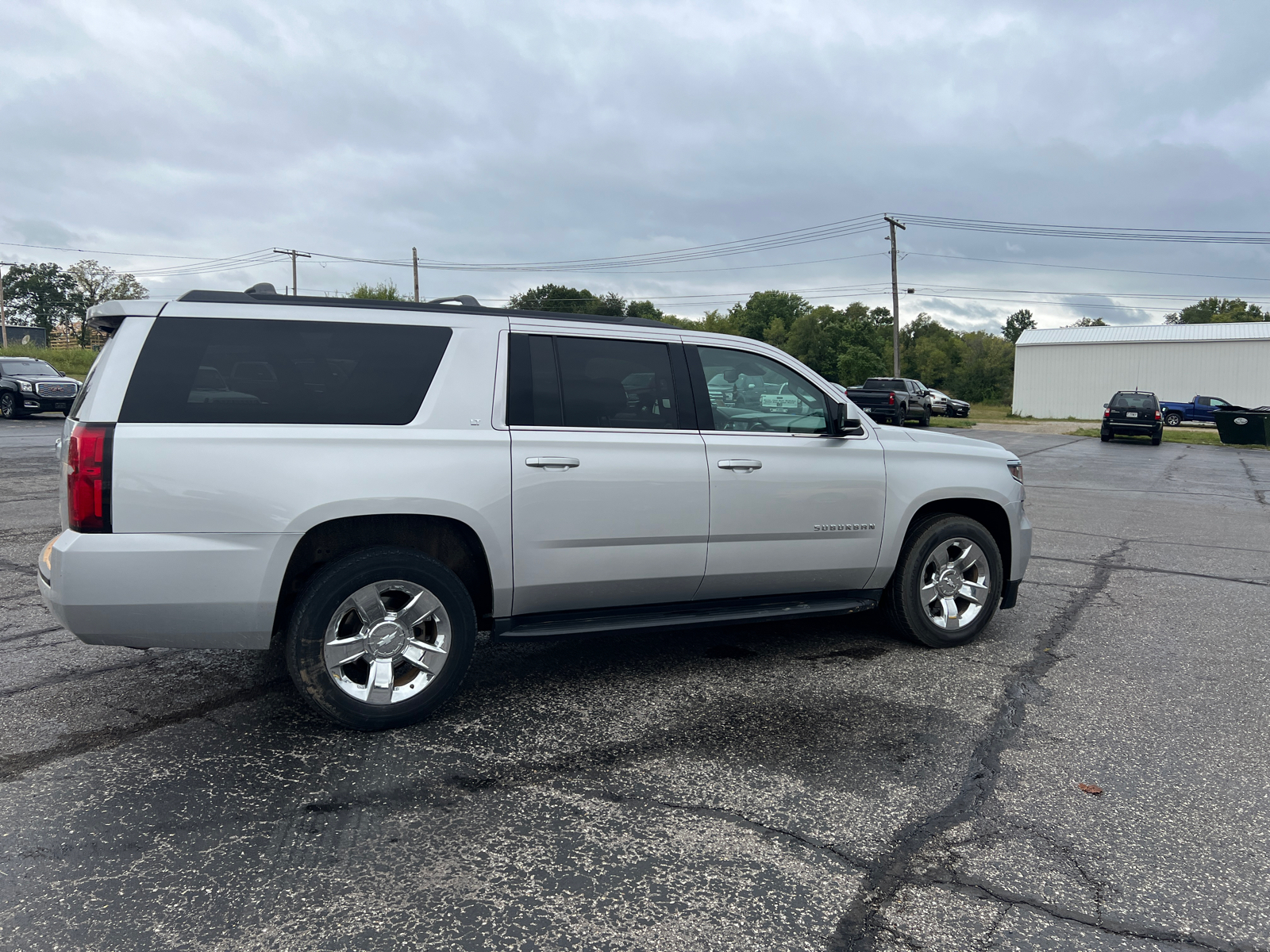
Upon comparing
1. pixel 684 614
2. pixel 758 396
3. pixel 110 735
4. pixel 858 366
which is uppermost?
pixel 858 366

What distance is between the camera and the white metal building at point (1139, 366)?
4809cm

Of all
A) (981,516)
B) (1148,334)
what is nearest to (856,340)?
(1148,334)

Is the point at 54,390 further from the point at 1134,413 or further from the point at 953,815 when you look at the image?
the point at 1134,413

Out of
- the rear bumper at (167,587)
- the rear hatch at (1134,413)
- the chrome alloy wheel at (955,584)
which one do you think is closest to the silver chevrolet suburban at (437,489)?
the rear bumper at (167,587)

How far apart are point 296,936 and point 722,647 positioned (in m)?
3.21

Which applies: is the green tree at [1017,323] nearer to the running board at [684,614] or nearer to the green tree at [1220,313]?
the green tree at [1220,313]

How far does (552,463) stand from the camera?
420 cm

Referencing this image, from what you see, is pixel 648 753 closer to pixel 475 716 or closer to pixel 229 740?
pixel 475 716

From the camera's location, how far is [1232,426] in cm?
2877

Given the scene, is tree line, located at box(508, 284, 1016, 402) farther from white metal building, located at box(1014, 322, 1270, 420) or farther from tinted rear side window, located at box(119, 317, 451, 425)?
tinted rear side window, located at box(119, 317, 451, 425)

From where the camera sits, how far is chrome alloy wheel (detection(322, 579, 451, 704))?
3889 millimetres

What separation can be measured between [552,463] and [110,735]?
2231 mm

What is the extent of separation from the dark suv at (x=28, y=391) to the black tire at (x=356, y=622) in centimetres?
2526

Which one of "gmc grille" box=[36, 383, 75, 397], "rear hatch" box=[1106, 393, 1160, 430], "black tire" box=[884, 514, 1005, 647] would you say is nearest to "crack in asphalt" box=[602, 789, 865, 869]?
"black tire" box=[884, 514, 1005, 647]
